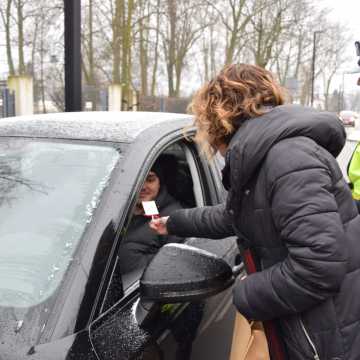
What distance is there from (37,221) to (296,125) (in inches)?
34.6

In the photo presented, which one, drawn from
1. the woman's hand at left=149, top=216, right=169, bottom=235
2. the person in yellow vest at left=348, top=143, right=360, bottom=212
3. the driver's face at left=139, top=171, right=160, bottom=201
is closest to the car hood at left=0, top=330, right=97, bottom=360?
the woman's hand at left=149, top=216, right=169, bottom=235

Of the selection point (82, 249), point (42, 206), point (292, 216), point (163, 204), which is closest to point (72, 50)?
point (163, 204)

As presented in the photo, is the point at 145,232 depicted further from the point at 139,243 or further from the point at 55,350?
the point at 55,350

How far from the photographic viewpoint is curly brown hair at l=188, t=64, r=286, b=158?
1.68 meters

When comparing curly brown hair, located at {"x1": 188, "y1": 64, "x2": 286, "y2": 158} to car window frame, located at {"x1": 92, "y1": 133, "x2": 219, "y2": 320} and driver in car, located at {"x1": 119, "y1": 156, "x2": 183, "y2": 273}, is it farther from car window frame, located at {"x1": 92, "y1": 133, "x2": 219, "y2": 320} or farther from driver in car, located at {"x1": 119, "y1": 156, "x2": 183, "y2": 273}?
driver in car, located at {"x1": 119, "y1": 156, "x2": 183, "y2": 273}

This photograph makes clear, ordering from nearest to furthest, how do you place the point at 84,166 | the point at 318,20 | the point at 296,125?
the point at 296,125 → the point at 84,166 → the point at 318,20

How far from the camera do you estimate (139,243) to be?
7.42 feet

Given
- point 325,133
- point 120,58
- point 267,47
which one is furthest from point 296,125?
point 267,47

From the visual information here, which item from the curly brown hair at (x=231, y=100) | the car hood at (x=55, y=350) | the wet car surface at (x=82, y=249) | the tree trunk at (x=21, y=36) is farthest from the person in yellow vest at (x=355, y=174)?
the tree trunk at (x=21, y=36)

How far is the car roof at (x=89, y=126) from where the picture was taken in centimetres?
199

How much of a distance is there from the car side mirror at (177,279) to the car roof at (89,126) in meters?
0.51

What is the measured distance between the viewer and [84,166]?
73.7 inches

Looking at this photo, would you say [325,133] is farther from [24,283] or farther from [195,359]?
[24,283]

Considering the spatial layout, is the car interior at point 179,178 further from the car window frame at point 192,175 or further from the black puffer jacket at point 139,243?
the black puffer jacket at point 139,243
